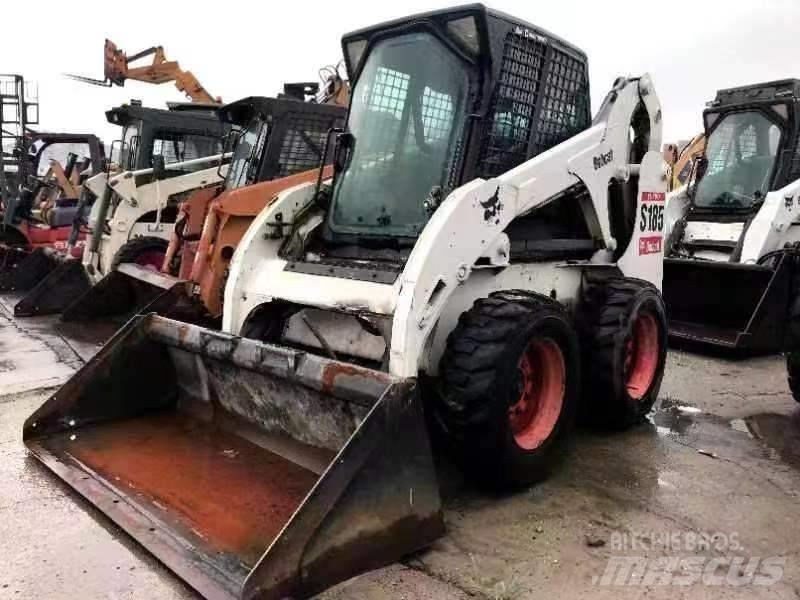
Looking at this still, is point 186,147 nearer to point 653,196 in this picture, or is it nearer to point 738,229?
point 653,196

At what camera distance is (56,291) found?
355 inches

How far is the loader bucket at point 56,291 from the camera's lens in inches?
343

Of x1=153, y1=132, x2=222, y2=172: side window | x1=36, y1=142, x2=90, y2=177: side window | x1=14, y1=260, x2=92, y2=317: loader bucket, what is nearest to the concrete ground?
x1=14, y1=260, x2=92, y2=317: loader bucket

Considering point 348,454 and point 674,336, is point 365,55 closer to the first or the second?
point 348,454

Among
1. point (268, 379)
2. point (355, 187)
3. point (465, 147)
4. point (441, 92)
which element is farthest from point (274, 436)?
point (441, 92)

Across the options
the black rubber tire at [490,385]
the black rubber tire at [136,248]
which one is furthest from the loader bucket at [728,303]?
the black rubber tire at [136,248]

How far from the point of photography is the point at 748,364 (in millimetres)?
6297

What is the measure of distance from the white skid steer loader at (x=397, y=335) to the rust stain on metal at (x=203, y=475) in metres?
0.01

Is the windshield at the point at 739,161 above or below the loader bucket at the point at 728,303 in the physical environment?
Result: above

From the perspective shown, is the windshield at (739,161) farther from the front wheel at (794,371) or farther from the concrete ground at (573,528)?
the concrete ground at (573,528)

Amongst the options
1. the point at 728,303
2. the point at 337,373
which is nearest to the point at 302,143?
the point at 728,303

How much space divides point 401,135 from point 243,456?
1.97 metres

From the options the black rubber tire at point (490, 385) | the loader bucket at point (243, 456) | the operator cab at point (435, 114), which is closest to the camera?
the loader bucket at point (243, 456)

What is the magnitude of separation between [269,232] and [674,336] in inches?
163
